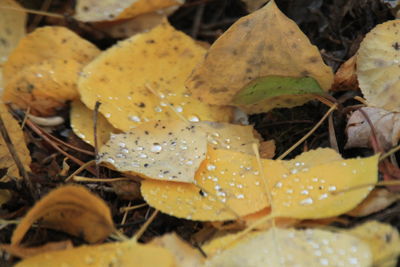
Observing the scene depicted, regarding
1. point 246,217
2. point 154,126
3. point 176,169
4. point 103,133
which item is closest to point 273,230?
point 246,217

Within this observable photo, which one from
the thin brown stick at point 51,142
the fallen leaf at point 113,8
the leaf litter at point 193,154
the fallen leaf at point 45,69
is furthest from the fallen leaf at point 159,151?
the fallen leaf at point 113,8

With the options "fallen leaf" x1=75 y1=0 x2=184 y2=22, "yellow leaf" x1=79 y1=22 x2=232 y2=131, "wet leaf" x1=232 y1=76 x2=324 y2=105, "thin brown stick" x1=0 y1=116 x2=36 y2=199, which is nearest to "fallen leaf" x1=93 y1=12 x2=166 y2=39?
"fallen leaf" x1=75 y1=0 x2=184 y2=22

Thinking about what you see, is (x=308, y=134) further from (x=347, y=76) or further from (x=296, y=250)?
(x=296, y=250)

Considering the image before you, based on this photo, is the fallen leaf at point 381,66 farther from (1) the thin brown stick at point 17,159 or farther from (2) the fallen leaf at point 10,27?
(2) the fallen leaf at point 10,27

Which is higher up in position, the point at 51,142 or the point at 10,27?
the point at 10,27

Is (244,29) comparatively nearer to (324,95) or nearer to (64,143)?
(324,95)

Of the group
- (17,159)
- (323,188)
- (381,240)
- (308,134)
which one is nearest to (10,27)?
(17,159)

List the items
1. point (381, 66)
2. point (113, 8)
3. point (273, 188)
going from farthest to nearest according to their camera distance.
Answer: point (113, 8)
point (381, 66)
point (273, 188)

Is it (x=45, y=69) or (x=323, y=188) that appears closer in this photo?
(x=323, y=188)

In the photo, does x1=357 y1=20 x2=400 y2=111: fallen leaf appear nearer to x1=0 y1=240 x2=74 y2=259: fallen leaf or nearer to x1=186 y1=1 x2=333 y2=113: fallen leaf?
x1=186 y1=1 x2=333 y2=113: fallen leaf
